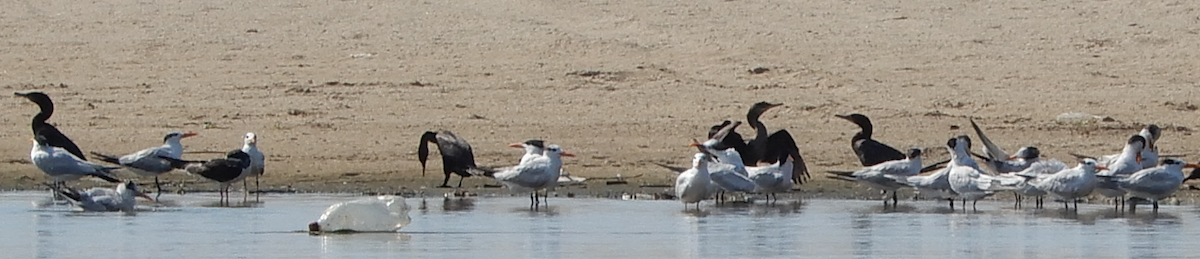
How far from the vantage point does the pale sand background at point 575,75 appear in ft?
64.9

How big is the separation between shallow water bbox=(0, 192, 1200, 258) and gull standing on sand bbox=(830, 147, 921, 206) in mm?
260

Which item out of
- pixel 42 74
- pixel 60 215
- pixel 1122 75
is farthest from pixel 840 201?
pixel 42 74

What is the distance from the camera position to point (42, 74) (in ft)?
79.5

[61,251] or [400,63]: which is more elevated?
[400,63]

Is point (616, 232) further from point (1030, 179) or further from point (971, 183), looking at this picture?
point (1030, 179)

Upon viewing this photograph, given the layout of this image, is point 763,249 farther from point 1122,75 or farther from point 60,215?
point 1122,75

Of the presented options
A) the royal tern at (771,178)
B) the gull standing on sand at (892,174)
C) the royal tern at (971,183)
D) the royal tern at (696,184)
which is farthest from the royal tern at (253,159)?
the royal tern at (971,183)

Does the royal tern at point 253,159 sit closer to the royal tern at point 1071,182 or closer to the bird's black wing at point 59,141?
the bird's black wing at point 59,141

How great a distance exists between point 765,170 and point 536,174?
1.56 metres

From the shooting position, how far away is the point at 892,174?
51.5ft

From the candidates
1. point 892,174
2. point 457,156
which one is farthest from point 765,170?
point 457,156

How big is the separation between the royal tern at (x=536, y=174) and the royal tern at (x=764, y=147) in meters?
1.55

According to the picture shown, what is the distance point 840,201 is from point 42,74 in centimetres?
1123

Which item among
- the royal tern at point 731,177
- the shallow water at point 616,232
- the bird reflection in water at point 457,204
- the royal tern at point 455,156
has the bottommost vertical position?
the shallow water at point 616,232
